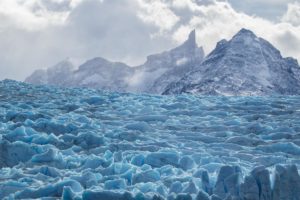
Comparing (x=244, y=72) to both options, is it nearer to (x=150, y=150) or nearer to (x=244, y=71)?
(x=244, y=71)

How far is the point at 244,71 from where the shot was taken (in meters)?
104

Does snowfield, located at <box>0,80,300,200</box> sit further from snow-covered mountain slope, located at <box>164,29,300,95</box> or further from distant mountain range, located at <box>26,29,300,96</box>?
distant mountain range, located at <box>26,29,300,96</box>

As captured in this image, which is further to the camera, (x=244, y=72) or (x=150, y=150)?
(x=244, y=72)

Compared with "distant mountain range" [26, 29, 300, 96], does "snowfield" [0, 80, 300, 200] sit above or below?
below

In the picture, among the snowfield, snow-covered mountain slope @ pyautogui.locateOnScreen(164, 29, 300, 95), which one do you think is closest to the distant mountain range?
snow-covered mountain slope @ pyautogui.locateOnScreen(164, 29, 300, 95)

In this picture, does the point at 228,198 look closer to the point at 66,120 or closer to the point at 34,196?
the point at 34,196

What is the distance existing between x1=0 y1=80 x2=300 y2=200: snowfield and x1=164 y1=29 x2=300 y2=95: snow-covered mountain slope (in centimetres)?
7200

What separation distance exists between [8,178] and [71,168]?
1.41 meters

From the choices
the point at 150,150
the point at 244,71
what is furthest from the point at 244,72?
the point at 150,150

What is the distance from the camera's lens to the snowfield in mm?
9156

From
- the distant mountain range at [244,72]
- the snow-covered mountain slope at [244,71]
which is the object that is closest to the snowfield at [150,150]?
the snow-covered mountain slope at [244,71]

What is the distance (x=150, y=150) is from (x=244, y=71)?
9362 cm

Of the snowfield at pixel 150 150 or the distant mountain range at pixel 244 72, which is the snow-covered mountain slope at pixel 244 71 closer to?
the distant mountain range at pixel 244 72

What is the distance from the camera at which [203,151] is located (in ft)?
40.5
